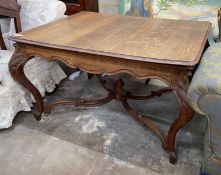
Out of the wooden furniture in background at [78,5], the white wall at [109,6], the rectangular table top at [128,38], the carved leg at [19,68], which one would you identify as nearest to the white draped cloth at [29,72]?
the carved leg at [19,68]

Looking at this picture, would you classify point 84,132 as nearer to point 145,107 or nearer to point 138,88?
point 145,107

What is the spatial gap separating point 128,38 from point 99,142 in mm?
647

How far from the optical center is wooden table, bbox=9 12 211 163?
1.09m

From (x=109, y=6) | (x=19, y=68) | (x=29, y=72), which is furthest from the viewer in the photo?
(x=109, y=6)

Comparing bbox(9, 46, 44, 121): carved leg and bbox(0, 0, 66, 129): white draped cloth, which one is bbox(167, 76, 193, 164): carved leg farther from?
bbox(0, 0, 66, 129): white draped cloth

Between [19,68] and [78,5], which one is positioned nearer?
[19,68]

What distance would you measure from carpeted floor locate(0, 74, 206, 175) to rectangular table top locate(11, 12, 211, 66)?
61 centimetres

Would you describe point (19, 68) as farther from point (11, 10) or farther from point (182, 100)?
point (182, 100)

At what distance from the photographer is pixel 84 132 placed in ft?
5.28

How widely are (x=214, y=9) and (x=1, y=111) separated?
160 cm

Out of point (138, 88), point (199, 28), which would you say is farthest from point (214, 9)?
point (138, 88)

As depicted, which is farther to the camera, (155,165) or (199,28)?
(199,28)

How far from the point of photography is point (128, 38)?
1317 mm

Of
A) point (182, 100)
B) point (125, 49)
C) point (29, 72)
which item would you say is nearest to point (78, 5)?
point (29, 72)
